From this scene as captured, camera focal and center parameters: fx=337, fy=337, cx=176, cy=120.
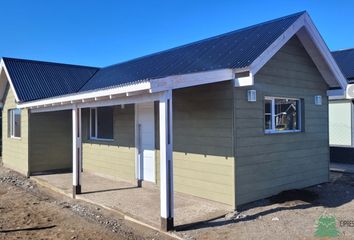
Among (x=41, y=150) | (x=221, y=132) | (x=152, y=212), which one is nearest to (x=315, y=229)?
(x=221, y=132)

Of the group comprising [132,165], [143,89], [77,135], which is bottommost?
[132,165]

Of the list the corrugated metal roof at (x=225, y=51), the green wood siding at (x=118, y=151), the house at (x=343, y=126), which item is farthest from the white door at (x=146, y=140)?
the house at (x=343, y=126)

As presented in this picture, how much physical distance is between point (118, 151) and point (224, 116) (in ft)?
14.7

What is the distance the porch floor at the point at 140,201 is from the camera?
245 inches

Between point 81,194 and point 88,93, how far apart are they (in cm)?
263

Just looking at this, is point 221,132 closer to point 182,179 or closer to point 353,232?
point 182,179

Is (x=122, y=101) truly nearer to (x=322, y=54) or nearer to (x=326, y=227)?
(x=326, y=227)

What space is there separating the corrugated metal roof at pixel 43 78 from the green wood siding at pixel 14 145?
0.84 metres

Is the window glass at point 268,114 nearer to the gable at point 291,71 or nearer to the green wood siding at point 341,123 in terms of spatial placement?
the gable at point 291,71

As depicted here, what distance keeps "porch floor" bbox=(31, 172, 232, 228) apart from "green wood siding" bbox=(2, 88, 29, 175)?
240 cm

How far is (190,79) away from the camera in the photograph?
19.3ft

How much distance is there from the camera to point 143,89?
5559 mm

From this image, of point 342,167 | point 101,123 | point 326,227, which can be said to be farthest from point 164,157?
point 342,167

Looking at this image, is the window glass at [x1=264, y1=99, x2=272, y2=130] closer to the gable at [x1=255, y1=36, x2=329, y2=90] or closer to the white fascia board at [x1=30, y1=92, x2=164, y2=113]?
the gable at [x1=255, y1=36, x2=329, y2=90]
